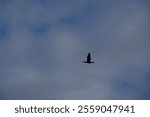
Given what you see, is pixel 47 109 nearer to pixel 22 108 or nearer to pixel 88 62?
pixel 22 108

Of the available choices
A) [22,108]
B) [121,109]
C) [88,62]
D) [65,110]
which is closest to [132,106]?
[121,109]

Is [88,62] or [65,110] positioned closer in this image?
[65,110]

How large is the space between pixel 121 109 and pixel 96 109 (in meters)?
4.66

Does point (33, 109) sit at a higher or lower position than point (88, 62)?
lower

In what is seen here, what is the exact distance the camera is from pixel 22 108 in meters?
110

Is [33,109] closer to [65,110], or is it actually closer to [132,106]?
[65,110]

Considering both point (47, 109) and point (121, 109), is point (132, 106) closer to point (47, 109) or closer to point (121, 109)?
point (121, 109)

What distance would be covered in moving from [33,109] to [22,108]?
2.52 metres

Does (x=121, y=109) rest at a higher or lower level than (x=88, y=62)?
lower

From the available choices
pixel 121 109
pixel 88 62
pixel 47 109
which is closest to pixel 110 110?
pixel 121 109

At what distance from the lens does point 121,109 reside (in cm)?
10988

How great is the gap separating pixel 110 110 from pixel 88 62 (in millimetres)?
36309

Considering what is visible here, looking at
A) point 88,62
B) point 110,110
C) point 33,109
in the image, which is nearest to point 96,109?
point 110,110

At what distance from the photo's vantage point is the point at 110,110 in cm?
10862
